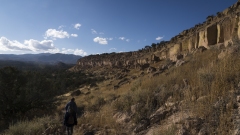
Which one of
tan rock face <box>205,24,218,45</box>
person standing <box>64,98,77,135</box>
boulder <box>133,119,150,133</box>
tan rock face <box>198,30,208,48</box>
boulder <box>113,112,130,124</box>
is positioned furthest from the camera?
tan rock face <box>198,30,208,48</box>

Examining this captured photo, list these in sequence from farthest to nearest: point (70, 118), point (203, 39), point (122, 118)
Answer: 1. point (203, 39)
2. point (70, 118)
3. point (122, 118)

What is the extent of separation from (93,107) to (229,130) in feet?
24.4

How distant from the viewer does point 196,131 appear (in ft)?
10.8

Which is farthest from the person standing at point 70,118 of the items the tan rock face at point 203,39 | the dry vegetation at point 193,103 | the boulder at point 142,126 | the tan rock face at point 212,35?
the tan rock face at point 203,39

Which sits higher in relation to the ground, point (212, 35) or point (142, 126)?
point (212, 35)

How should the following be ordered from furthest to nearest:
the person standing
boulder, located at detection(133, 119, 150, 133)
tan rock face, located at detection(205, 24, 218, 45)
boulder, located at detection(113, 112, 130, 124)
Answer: tan rock face, located at detection(205, 24, 218, 45) → the person standing → boulder, located at detection(113, 112, 130, 124) → boulder, located at detection(133, 119, 150, 133)

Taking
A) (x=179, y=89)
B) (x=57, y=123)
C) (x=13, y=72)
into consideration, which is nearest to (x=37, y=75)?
(x=13, y=72)

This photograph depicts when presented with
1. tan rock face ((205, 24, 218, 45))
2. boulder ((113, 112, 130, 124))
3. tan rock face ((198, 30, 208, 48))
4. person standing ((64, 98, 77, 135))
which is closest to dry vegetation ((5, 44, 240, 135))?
boulder ((113, 112, 130, 124))

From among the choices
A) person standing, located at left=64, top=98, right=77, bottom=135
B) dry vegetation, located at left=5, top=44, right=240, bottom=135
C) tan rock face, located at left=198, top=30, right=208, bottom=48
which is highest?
tan rock face, located at left=198, top=30, right=208, bottom=48

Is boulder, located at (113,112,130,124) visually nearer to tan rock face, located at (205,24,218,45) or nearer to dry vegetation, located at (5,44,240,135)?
dry vegetation, located at (5,44,240,135)

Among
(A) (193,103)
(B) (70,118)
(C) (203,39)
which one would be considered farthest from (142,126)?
(C) (203,39)

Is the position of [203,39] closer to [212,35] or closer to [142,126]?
[212,35]

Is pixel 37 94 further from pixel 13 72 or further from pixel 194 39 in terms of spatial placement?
pixel 194 39

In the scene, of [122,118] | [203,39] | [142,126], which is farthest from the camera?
[203,39]
